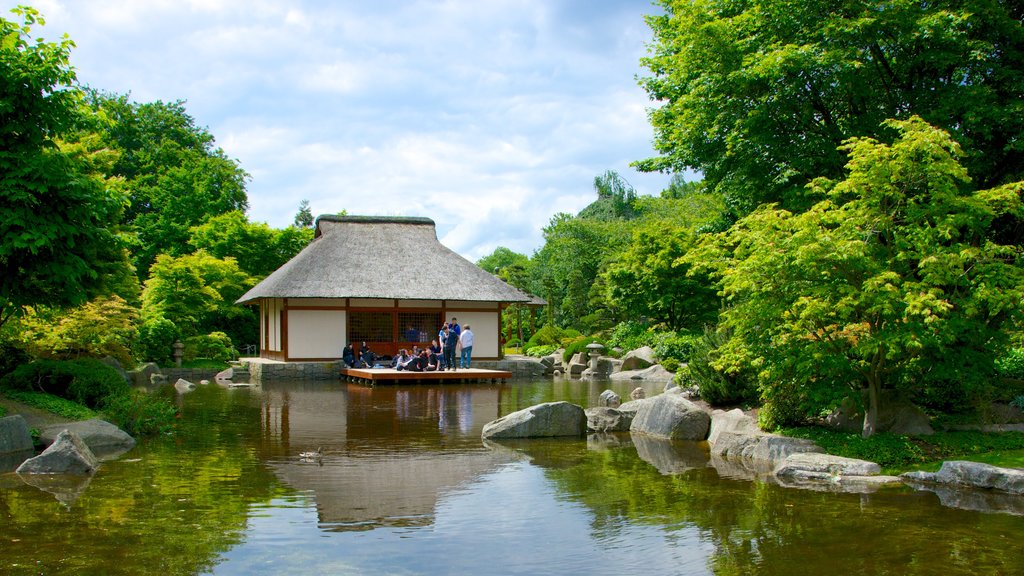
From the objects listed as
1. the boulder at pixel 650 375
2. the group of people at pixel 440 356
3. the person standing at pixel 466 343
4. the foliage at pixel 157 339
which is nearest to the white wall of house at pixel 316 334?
the group of people at pixel 440 356

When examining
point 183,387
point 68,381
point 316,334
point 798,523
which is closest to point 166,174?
point 316,334

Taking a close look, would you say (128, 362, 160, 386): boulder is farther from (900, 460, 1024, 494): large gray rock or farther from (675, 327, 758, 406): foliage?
(900, 460, 1024, 494): large gray rock

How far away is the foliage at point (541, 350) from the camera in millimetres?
36125

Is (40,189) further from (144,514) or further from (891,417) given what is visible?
(891,417)

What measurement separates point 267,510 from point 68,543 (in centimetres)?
173

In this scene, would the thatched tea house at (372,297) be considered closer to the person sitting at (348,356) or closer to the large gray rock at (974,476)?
the person sitting at (348,356)

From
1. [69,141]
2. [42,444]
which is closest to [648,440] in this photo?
[42,444]

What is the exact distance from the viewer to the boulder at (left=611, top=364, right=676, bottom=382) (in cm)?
2573

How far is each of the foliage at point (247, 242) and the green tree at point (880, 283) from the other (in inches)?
1230

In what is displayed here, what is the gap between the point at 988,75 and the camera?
1329 centimetres

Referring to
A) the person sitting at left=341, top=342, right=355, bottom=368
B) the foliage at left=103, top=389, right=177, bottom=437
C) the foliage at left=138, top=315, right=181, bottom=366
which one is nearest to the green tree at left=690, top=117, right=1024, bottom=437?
the foliage at left=103, top=389, right=177, bottom=437

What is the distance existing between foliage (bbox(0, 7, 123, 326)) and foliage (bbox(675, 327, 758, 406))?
32.6ft

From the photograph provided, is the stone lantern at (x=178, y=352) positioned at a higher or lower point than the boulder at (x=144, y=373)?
higher

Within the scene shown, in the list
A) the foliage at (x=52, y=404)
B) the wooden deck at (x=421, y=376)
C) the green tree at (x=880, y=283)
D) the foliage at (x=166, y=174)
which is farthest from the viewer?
the foliage at (x=166, y=174)
